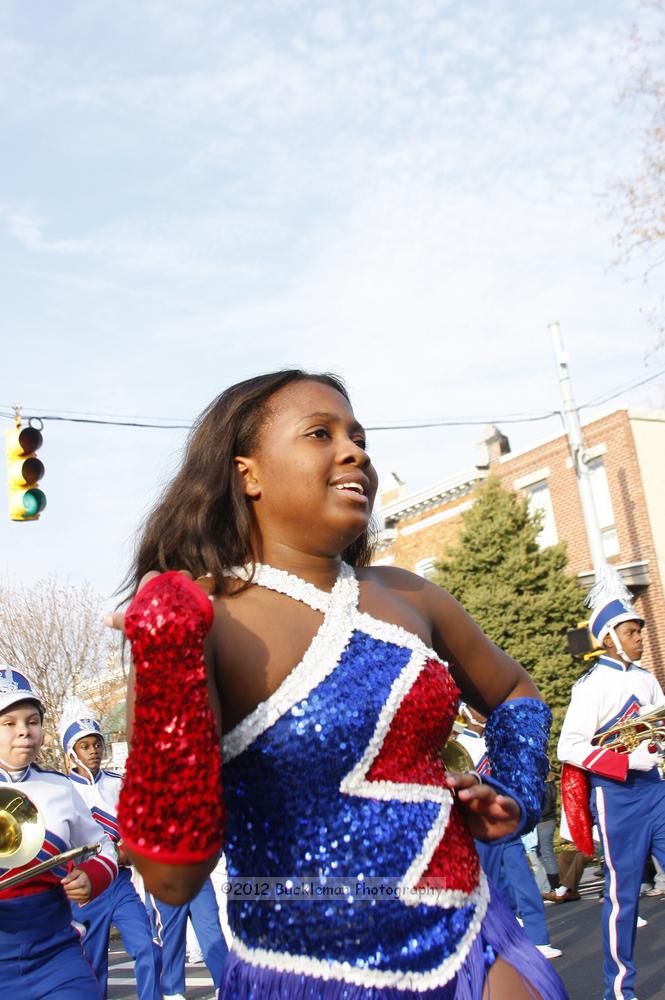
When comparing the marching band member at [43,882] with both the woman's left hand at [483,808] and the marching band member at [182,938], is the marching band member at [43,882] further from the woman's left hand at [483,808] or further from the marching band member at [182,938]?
the marching band member at [182,938]

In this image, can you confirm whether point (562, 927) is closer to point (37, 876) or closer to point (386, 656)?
point (37, 876)

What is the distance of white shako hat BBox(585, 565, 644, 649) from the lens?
696 cm

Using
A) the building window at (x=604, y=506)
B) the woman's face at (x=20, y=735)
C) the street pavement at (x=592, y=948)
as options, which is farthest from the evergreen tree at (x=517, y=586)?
the woman's face at (x=20, y=735)

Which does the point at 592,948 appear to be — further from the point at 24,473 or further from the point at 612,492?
the point at 612,492

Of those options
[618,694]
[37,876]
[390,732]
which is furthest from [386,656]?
[618,694]

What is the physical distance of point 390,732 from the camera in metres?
2.09

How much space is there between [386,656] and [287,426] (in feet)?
1.65

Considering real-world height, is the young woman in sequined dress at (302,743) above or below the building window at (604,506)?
below

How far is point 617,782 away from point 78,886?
10.0 feet

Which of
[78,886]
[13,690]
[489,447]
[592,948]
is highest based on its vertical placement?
[489,447]

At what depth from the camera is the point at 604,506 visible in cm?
2712

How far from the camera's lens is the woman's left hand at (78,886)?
470 cm

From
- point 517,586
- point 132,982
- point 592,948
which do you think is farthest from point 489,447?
point 592,948

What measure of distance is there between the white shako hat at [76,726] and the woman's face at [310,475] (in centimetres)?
713
